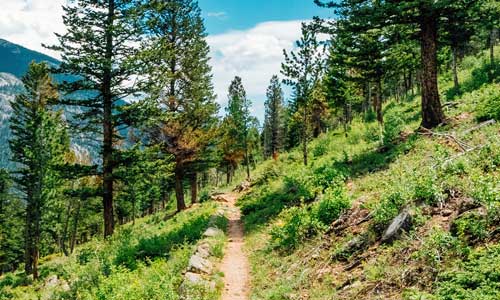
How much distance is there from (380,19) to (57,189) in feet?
118

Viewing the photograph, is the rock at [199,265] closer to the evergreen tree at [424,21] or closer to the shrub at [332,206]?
the shrub at [332,206]

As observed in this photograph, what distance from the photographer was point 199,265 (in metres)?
10.9

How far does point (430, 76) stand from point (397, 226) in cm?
1037

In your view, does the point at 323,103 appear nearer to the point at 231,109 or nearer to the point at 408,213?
the point at 231,109

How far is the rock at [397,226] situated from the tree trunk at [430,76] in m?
9.25

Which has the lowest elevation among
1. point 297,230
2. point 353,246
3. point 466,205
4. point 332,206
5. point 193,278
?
point 193,278

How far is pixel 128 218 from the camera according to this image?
87.0 metres

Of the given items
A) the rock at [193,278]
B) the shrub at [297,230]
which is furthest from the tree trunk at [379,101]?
the rock at [193,278]

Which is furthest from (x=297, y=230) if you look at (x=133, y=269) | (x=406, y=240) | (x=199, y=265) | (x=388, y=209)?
(x=133, y=269)

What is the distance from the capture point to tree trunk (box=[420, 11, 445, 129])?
15367 millimetres

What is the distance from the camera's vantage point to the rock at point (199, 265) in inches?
416

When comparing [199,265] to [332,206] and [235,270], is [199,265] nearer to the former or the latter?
[235,270]

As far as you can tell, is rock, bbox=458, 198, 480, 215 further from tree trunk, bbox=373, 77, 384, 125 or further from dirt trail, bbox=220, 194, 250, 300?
tree trunk, bbox=373, 77, 384, 125

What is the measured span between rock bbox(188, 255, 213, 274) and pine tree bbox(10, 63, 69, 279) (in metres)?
25.6
